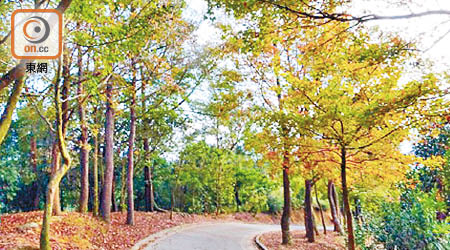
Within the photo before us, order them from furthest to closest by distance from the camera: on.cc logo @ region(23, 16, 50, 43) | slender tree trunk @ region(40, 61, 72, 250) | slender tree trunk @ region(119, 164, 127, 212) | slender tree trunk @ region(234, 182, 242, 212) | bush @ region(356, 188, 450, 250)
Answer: slender tree trunk @ region(234, 182, 242, 212) → slender tree trunk @ region(119, 164, 127, 212) → bush @ region(356, 188, 450, 250) → slender tree trunk @ region(40, 61, 72, 250) → on.cc logo @ region(23, 16, 50, 43)

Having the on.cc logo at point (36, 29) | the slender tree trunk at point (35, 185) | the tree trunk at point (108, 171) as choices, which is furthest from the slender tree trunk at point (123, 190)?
the on.cc logo at point (36, 29)

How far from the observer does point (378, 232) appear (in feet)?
26.6

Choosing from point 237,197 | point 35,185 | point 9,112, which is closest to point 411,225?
point 9,112

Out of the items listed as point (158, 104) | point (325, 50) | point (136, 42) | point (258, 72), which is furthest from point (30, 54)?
point (258, 72)

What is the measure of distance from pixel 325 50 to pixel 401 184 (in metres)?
5.58

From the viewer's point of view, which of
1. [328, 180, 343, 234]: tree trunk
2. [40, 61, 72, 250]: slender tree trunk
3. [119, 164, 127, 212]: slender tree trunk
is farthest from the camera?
[328, 180, 343, 234]: tree trunk

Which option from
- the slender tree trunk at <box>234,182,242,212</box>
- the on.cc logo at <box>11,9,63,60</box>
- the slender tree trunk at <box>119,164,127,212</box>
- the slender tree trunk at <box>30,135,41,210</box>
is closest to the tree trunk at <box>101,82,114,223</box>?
the slender tree trunk at <box>119,164,127,212</box>

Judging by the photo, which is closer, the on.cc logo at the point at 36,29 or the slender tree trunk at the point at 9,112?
the slender tree trunk at the point at 9,112

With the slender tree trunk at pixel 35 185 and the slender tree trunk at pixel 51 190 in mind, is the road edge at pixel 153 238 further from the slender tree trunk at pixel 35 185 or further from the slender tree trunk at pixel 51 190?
the slender tree trunk at pixel 35 185

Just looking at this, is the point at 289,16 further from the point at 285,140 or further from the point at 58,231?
the point at 58,231

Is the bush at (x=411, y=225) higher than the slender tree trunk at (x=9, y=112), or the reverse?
the slender tree trunk at (x=9, y=112)

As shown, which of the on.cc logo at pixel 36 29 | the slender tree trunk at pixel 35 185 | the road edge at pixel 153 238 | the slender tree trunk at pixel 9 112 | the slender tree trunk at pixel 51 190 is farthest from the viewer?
the slender tree trunk at pixel 35 185

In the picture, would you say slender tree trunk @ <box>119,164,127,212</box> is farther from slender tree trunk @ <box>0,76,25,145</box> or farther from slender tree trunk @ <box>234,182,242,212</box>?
slender tree trunk @ <box>0,76,25,145</box>

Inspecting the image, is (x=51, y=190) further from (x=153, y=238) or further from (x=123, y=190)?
(x=123, y=190)
